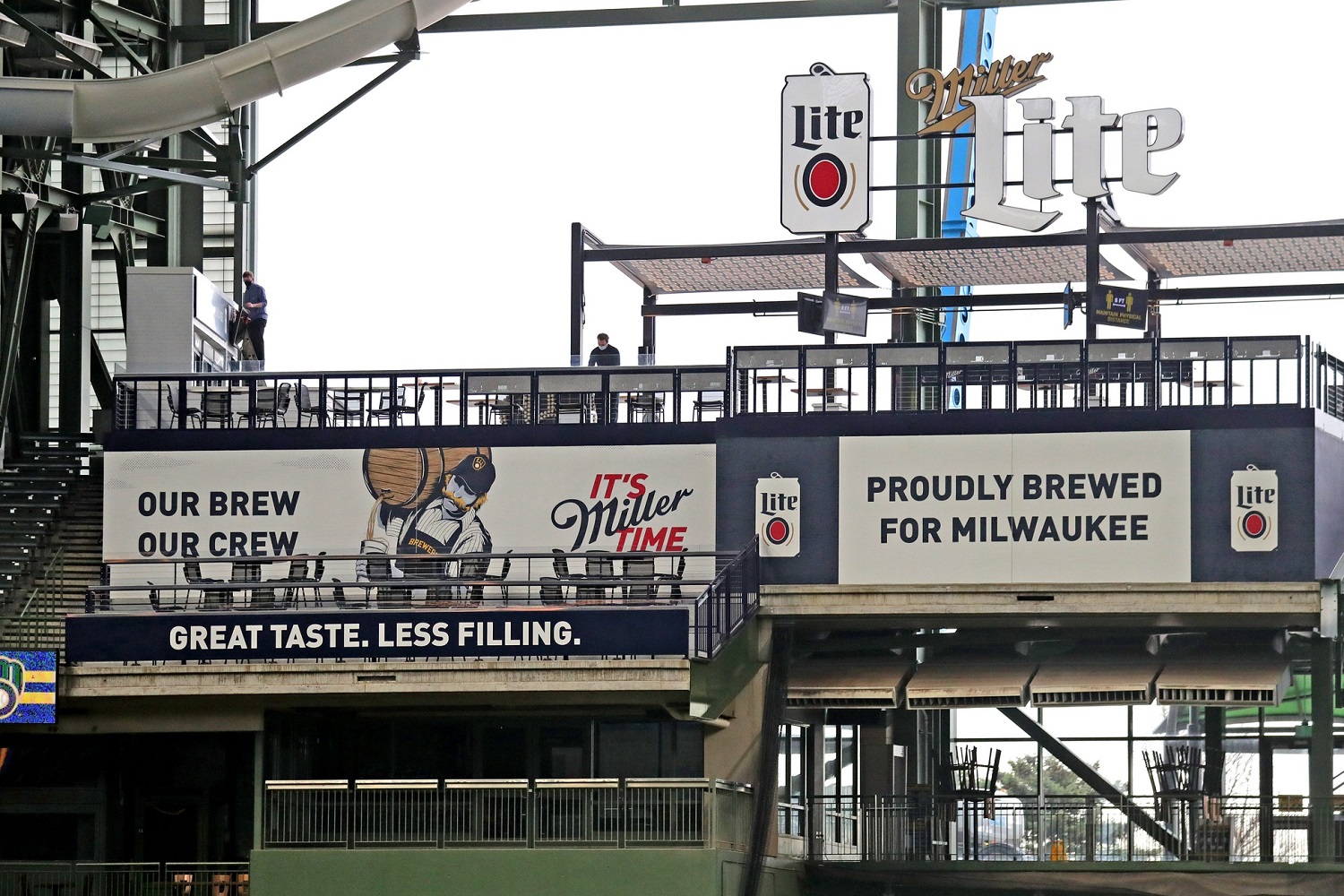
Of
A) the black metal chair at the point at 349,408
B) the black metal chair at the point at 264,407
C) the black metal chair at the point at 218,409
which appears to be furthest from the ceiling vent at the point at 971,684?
the black metal chair at the point at 218,409

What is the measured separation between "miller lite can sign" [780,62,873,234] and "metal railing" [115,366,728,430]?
3.90 meters

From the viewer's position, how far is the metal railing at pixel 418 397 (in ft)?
124

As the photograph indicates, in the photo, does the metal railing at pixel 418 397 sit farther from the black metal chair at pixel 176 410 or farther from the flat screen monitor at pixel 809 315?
the flat screen monitor at pixel 809 315

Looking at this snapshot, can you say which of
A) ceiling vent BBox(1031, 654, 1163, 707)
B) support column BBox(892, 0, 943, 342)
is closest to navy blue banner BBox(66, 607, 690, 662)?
ceiling vent BBox(1031, 654, 1163, 707)

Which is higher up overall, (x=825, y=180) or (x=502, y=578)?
(x=825, y=180)

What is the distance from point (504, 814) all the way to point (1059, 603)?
29.7 ft

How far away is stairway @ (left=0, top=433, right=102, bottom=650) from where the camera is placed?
36.2m

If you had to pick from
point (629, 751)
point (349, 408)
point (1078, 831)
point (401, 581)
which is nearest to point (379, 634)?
point (401, 581)

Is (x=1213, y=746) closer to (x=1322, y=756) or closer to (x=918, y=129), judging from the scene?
(x=1322, y=756)

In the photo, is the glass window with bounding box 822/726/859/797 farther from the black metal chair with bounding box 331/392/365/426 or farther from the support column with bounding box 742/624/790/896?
the black metal chair with bounding box 331/392/365/426

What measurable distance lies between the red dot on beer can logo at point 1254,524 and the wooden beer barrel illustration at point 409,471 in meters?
12.0

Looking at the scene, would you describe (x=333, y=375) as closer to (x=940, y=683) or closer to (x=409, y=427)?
(x=409, y=427)

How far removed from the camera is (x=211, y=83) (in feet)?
140

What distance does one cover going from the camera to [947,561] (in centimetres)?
3572
